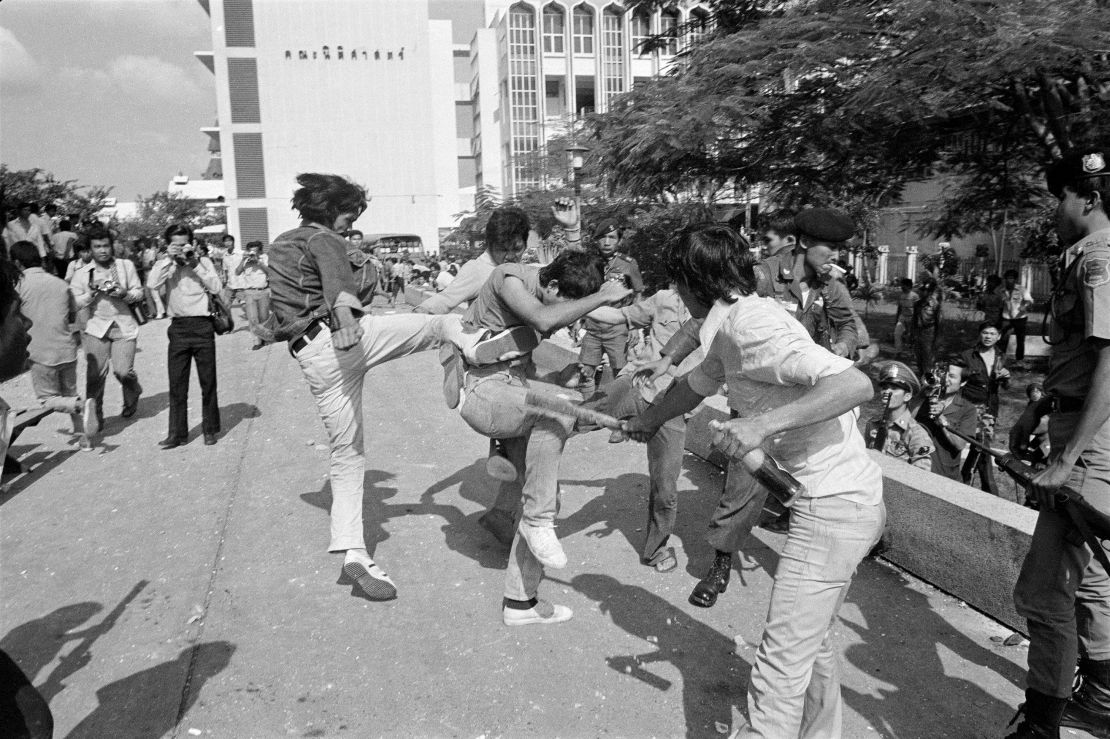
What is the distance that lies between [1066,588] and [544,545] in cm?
201

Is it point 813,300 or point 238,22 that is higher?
point 238,22

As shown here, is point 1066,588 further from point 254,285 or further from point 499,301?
point 254,285

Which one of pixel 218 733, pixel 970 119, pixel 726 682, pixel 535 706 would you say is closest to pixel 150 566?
pixel 218 733

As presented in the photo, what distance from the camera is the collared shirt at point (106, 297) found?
25.2 feet

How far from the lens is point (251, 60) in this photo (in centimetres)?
4947

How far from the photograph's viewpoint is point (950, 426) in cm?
543

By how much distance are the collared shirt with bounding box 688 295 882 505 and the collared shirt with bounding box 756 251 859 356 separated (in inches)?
83.1

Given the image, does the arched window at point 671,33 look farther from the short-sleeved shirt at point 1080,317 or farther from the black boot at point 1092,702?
the black boot at point 1092,702

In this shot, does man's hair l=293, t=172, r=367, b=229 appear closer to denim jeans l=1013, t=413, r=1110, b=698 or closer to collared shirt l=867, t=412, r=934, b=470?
denim jeans l=1013, t=413, r=1110, b=698

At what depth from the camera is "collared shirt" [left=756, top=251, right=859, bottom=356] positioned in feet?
15.3

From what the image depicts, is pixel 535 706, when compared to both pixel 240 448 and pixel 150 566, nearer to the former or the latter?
pixel 150 566

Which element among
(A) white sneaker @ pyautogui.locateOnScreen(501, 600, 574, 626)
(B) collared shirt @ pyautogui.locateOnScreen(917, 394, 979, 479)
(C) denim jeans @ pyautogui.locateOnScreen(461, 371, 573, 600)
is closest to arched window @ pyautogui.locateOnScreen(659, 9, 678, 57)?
(B) collared shirt @ pyautogui.locateOnScreen(917, 394, 979, 479)

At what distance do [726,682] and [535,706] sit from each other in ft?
2.69

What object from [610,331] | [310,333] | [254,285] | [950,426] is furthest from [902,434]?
[254,285]
